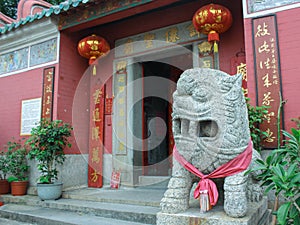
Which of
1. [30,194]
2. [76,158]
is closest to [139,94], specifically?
[76,158]

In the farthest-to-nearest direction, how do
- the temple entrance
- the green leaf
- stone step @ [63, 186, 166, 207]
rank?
the temple entrance
stone step @ [63, 186, 166, 207]
the green leaf

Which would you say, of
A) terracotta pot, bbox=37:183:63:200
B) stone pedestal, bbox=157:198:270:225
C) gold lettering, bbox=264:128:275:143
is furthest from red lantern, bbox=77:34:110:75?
stone pedestal, bbox=157:198:270:225

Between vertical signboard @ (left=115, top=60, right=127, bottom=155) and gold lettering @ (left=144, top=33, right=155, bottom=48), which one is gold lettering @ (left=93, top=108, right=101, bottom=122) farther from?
gold lettering @ (left=144, top=33, right=155, bottom=48)

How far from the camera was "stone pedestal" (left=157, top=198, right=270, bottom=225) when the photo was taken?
1.96 m

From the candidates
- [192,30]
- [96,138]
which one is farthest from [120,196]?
[192,30]

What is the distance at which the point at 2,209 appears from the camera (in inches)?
169

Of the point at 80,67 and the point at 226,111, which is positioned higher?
the point at 80,67

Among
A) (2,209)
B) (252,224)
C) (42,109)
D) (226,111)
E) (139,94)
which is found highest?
(139,94)

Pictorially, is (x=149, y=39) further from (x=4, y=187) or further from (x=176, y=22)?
(x=4, y=187)

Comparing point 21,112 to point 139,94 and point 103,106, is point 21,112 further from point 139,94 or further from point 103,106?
point 139,94

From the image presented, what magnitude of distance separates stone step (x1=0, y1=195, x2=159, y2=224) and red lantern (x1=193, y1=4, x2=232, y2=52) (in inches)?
107

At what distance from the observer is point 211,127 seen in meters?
2.12

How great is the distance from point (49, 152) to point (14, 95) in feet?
6.89

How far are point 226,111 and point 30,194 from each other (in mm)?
4413
